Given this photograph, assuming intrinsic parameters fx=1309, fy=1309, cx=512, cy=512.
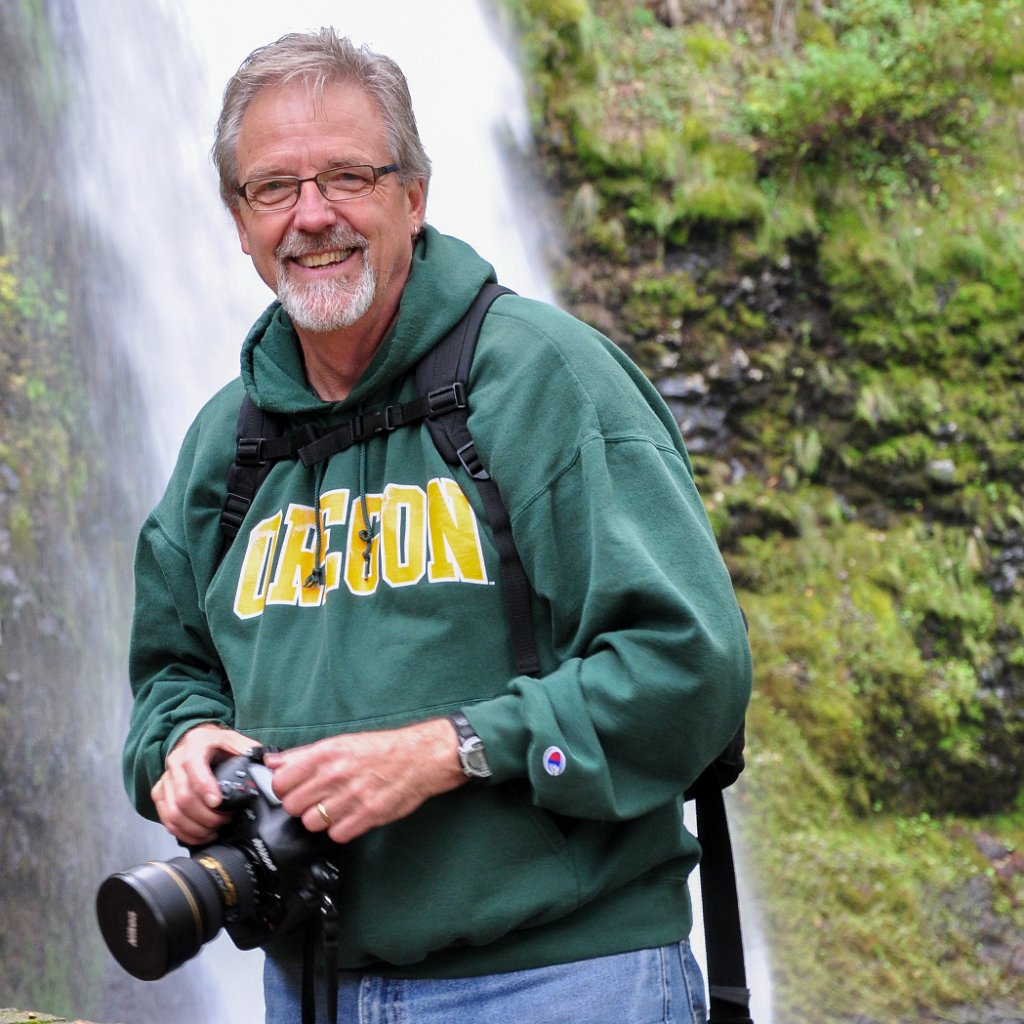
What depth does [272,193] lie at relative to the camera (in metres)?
1.95

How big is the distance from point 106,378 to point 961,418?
508cm

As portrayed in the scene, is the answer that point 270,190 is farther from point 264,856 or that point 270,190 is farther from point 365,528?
point 264,856

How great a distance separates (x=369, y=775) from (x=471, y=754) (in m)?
0.13

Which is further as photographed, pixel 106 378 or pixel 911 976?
pixel 911 976

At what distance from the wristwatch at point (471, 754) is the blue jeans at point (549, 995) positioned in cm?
28

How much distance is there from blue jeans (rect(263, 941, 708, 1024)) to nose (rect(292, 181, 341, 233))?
106cm

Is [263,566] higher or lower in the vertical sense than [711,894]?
higher

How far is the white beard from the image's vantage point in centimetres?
191

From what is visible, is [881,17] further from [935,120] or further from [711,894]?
[711,894]

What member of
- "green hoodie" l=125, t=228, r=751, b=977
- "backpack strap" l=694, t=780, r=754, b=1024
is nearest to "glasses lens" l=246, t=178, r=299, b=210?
"green hoodie" l=125, t=228, r=751, b=977

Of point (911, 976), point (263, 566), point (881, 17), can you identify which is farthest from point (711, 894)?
point (881, 17)

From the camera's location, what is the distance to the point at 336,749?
162cm

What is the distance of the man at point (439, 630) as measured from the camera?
5.38 ft

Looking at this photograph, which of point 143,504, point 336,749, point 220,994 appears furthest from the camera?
Result: point 143,504
